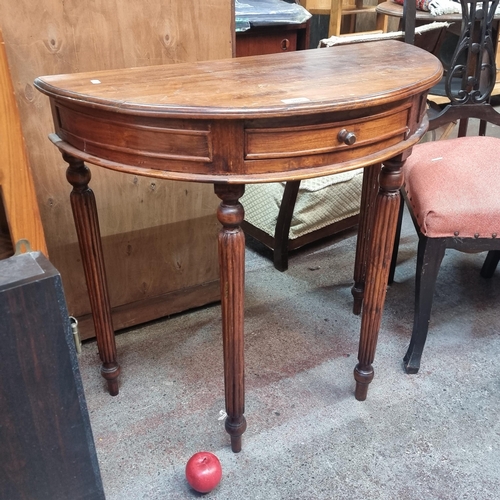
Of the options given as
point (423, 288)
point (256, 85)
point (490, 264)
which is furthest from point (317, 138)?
point (490, 264)

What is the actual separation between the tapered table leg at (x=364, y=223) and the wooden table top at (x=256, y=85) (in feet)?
1.17

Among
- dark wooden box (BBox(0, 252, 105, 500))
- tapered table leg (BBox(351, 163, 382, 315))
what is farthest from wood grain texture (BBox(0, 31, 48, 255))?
tapered table leg (BBox(351, 163, 382, 315))

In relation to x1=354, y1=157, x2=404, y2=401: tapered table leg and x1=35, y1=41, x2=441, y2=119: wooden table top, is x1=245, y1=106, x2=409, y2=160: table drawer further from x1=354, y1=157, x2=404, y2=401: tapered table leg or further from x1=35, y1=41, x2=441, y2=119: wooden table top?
x1=354, y1=157, x2=404, y2=401: tapered table leg

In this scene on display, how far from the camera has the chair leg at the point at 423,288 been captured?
134 cm

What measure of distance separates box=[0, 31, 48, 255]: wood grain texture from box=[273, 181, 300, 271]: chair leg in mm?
1018

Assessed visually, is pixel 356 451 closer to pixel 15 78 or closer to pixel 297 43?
pixel 15 78

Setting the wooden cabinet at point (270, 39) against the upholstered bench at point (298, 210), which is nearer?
the upholstered bench at point (298, 210)

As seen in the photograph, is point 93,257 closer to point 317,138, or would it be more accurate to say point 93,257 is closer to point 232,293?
point 232,293

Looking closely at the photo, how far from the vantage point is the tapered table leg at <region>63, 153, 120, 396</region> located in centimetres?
115

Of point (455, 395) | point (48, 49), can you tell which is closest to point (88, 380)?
point (48, 49)

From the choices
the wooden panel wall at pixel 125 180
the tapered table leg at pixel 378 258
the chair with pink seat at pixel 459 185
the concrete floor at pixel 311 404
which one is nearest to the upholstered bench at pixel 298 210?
the concrete floor at pixel 311 404

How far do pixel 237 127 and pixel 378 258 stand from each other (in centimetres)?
49

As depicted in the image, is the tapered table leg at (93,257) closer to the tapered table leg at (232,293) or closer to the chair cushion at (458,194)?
the tapered table leg at (232,293)

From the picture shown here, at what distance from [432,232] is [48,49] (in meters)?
0.99
